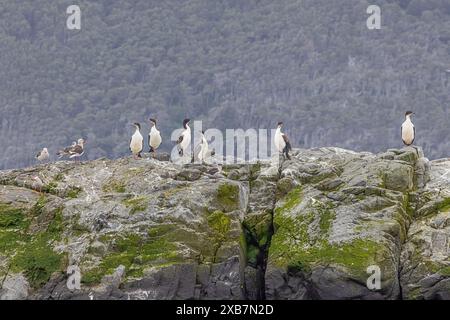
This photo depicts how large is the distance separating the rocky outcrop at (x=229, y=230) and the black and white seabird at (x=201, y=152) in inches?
63.2

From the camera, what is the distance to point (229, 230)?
152ft

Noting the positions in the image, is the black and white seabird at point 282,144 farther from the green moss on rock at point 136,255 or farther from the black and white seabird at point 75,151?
the black and white seabird at point 75,151

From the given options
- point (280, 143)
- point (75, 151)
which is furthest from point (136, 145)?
point (280, 143)

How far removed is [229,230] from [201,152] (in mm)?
5604

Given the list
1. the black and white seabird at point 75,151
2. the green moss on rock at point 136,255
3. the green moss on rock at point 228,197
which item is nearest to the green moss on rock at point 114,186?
the green moss on rock at point 136,255

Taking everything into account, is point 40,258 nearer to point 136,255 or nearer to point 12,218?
point 12,218

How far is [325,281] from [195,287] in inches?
162

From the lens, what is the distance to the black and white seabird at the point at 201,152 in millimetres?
50997

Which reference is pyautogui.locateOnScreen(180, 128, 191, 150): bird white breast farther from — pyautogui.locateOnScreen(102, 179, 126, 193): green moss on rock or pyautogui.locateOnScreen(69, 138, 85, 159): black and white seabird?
pyautogui.locateOnScreen(102, 179, 126, 193): green moss on rock

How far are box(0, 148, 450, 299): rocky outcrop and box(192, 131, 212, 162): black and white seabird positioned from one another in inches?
63.2

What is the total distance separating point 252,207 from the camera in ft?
157

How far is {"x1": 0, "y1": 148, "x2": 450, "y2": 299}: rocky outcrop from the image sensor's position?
4472 cm
